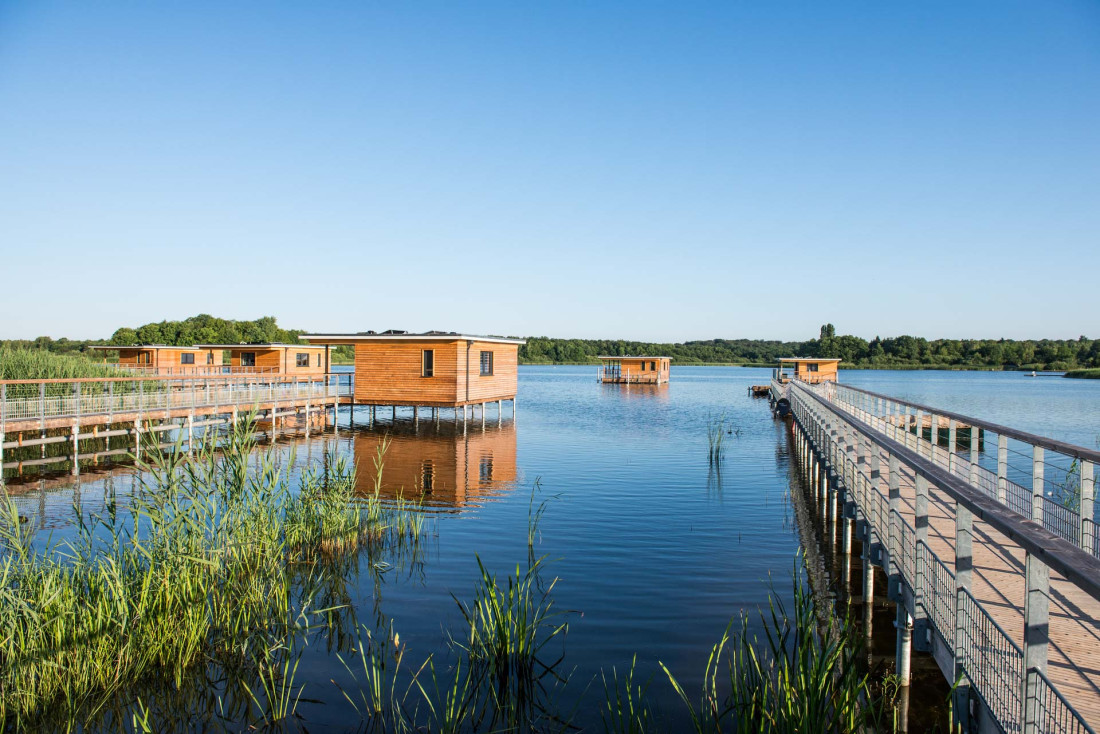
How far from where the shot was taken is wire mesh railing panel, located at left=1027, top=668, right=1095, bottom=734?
8.77ft

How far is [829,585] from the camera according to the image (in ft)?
29.0

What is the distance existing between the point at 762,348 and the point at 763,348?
0.77 feet

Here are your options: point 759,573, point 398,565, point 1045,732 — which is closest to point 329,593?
point 398,565

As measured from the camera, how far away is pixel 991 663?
3547mm

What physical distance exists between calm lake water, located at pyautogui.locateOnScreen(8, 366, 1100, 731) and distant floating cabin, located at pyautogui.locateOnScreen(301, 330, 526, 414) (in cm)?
165

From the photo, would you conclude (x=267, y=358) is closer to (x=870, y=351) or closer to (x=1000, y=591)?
(x=1000, y=591)

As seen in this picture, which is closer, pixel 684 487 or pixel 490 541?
pixel 490 541

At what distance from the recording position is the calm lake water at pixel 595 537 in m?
6.77

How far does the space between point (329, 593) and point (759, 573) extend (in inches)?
215

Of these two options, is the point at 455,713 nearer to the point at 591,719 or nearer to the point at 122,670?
the point at 591,719

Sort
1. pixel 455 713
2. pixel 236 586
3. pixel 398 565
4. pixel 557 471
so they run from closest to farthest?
pixel 455 713 < pixel 236 586 < pixel 398 565 < pixel 557 471

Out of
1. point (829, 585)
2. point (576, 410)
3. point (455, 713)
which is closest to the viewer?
point (455, 713)

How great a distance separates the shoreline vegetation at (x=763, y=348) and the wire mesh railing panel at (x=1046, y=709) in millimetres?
74220

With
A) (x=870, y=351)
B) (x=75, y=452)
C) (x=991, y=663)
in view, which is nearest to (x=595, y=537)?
(x=991, y=663)
